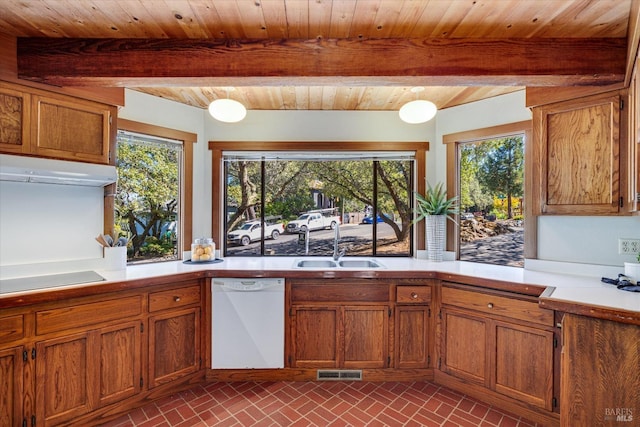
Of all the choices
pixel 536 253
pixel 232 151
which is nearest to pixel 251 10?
pixel 232 151

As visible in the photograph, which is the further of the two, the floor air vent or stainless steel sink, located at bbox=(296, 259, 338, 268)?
stainless steel sink, located at bbox=(296, 259, 338, 268)

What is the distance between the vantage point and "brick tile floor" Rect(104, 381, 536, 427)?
194 centimetres

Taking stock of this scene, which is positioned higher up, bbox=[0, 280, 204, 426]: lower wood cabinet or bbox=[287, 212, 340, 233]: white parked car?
bbox=[287, 212, 340, 233]: white parked car

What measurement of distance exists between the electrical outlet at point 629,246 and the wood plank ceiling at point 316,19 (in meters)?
1.32

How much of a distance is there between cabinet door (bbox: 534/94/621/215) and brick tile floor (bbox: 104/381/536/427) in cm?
148

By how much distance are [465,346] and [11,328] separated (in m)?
2.83

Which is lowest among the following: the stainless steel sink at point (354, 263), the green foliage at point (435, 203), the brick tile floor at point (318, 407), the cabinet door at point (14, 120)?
the brick tile floor at point (318, 407)

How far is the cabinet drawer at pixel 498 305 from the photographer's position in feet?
6.26

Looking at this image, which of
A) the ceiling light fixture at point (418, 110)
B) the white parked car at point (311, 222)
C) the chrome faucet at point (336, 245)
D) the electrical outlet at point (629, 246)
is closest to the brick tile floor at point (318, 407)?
the chrome faucet at point (336, 245)

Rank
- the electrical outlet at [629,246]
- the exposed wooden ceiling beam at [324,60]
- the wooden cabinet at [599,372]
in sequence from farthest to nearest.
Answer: the electrical outlet at [629,246] → the exposed wooden ceiling beam at [324,60] → the wooden cabinet at [599,372]

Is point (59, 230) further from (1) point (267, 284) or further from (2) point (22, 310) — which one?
(1) point (267, 284)

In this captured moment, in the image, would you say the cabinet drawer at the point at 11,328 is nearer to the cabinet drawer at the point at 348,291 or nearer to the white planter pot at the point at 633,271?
the cabinet drawer at the point at 348,291

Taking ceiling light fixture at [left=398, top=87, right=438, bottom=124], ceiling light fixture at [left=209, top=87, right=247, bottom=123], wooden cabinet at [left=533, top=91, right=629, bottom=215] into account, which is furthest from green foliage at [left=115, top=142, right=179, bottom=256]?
wooden cabinet at [left=533, top=91, right=629, bottom=215]

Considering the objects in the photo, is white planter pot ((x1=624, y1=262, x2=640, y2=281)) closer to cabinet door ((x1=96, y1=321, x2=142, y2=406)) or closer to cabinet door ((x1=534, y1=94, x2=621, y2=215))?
cabinet door ((x1=534, y1=94, x2=621, y2=215))
